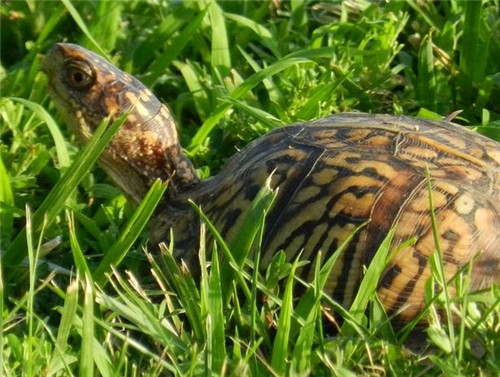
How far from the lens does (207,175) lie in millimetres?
2896

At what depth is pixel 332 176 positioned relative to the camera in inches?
87.6

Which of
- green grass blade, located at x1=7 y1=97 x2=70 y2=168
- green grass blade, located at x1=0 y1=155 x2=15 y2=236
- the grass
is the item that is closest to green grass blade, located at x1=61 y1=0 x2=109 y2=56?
the grass

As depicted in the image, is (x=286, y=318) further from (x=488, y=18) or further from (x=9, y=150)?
(x=488, y=18)

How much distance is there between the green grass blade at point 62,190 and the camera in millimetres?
1971

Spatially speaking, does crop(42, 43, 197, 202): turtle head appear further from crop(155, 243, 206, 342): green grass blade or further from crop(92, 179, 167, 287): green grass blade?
crop(155, 243, 206, 342): green grass blade

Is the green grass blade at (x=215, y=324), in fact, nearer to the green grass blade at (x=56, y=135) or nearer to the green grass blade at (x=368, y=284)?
the green grass blade at (x=368, y=284)

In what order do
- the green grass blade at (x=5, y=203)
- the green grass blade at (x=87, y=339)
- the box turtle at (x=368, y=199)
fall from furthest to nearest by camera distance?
the green grass blade at (x=5, y=203) < the box turtle at (x=368, y=199) < the green grass blade at (x=87, y=339)

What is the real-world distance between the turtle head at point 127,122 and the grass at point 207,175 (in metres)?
0.14

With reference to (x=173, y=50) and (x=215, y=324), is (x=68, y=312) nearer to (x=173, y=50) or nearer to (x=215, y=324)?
(x=215, y=324)

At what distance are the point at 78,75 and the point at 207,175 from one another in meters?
0.44

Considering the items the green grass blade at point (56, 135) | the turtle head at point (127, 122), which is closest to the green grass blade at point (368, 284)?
the turtle head at point (127, 122)

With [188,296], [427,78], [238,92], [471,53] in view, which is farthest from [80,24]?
[188,296]

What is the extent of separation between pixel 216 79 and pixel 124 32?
0.42 meters

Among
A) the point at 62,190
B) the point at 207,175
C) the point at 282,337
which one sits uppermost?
the point at 62,190
